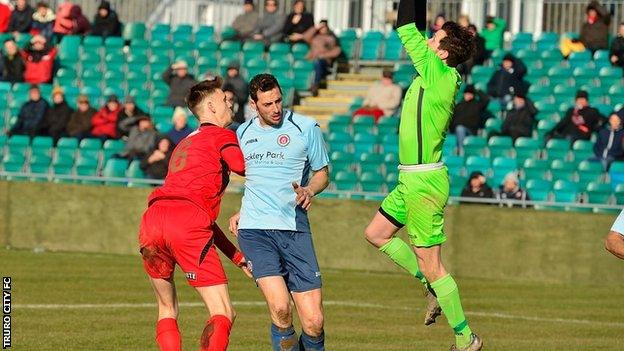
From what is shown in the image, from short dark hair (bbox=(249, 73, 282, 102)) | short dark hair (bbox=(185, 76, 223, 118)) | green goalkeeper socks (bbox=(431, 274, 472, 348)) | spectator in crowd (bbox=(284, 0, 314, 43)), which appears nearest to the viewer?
short dark hair (bbox=(185, 76, 223, 118))

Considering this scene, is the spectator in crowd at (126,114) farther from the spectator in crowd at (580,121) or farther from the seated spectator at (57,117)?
the spectator in crowd at (580,121)

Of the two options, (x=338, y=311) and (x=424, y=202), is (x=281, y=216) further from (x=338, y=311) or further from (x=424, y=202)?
(x=338, y=311)

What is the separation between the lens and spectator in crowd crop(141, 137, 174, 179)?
25.6 metres

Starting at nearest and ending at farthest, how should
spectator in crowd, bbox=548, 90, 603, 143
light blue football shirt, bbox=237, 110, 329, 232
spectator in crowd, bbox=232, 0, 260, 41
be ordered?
light blue football shirt, bbox=237, 110, 329, 232
spectator in crowd, bbox=548, 90, 603, 143
spectator in crowd, bbox=232, 0, 260, 41

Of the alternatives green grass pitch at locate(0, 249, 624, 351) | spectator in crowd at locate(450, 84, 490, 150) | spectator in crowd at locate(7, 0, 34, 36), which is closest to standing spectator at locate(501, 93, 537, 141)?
spectator in crowd at locate(450, 84, 490, 150)

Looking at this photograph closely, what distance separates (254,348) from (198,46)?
17138mm

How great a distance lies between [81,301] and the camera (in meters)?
18.2

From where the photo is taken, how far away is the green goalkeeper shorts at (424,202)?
12.5 meters

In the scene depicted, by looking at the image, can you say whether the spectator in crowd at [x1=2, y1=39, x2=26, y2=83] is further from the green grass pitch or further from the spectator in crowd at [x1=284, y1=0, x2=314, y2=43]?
the green grass pitch

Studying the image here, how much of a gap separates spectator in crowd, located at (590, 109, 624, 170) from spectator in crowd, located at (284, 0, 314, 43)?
765cm

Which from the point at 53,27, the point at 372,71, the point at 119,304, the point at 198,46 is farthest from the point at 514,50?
the point at 119,304

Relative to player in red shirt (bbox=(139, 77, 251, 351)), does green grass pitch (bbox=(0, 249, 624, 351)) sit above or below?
below

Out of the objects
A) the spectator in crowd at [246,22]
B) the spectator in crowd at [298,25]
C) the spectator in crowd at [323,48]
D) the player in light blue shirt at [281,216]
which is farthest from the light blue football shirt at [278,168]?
the spectator in crowd at [246,22]

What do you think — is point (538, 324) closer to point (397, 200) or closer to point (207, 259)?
point (397, 200)
